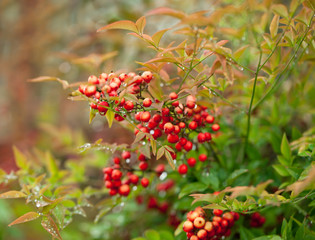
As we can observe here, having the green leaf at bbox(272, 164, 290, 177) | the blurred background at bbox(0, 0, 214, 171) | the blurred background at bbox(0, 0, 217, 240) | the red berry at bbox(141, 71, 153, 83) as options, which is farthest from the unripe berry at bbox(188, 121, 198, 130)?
the blurred background at bbox(0, 0, 214, 171)

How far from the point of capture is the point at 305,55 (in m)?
1.04

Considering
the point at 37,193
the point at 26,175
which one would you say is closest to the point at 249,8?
the point at 37,193

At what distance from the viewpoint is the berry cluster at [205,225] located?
82 centimetres

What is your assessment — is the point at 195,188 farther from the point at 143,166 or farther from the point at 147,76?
the point at 147,76

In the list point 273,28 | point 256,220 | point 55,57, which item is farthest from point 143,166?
point 55,57

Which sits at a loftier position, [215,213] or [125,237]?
[215,213]

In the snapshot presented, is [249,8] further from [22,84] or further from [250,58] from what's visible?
[22,84]

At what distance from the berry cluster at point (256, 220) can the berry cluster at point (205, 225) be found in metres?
0.23

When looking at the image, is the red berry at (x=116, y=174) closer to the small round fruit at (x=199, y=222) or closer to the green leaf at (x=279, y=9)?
the small round fruit at (x=199, y=222)

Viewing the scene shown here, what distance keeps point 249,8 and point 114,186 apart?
0.73 m

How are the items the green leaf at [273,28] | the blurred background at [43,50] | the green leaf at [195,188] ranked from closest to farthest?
the green leaf at [273,28]
the green leaf at [195,188]
the blurred background at [43,50]

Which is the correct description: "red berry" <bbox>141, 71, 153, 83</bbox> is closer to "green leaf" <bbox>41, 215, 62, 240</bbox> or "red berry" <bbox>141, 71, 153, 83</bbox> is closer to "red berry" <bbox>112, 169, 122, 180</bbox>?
"red berry" <bbox>112, 169, 122, 180</bbox>

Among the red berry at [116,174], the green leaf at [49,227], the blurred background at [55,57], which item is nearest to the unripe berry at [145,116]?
the red berry at [116,174]

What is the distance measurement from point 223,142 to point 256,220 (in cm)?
32
